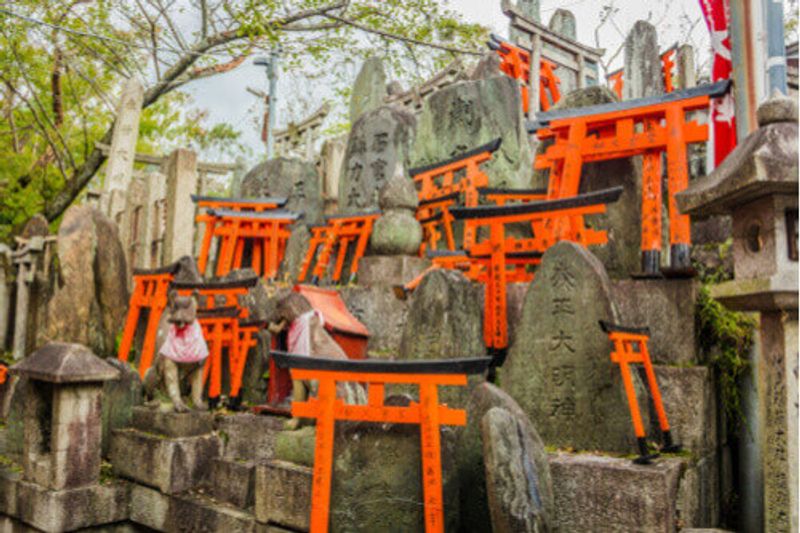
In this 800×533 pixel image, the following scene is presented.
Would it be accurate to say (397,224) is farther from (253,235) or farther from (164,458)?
(164,458)

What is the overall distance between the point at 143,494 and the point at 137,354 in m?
4.04

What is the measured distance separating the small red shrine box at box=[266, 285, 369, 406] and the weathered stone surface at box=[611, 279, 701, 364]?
3.11 metres

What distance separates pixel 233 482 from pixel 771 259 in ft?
15.8

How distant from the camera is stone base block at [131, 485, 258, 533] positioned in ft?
16.5

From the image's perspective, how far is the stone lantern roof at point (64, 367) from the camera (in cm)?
547

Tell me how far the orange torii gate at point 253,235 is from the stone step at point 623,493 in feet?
29.3

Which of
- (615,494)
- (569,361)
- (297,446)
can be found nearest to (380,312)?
(297,446)

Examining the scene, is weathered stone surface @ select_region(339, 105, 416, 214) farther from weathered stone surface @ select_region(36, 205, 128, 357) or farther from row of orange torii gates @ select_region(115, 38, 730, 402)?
weathered stone surface @ select_region(36, 205, 128, 357)

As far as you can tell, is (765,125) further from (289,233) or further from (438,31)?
(289,233)

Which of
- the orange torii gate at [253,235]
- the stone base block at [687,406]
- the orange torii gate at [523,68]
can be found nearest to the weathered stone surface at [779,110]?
the stone base block at [687,406]

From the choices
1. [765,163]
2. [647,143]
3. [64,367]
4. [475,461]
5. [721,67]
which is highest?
[721,67]

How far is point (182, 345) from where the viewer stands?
617cm

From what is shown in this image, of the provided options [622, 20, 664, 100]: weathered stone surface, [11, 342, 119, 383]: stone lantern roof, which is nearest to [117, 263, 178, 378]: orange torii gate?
[11, 342, 119, 383]: stone lantern roof

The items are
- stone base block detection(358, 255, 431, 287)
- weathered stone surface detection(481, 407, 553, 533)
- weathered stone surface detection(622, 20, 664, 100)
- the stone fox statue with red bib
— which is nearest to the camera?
weathered stone surface detection(481, 407, 553, 533)
